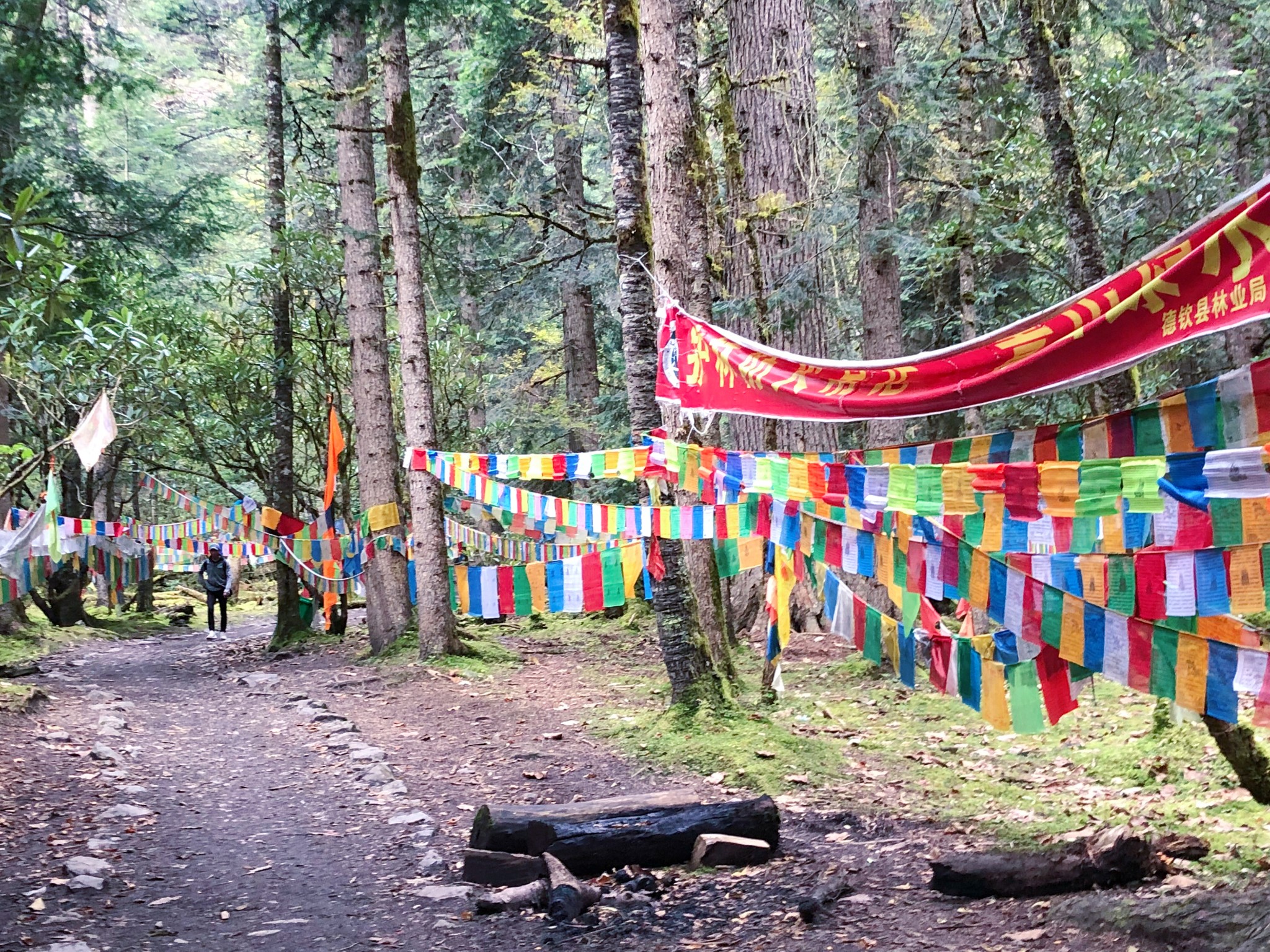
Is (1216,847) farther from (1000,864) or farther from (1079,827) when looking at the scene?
(1000,864)

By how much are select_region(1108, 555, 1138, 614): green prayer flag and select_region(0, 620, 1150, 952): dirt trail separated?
125 centimetres

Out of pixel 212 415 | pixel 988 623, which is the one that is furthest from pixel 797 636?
pixel 212 415

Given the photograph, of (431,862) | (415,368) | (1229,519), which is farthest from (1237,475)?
(415,368)

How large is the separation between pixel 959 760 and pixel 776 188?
20.0ft

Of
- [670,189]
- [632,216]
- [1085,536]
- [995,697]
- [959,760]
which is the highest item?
[670,189]

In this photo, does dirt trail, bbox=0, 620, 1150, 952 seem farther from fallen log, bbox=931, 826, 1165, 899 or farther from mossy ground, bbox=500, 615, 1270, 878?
mossy ground, bbox=500, 615, 1270, 878

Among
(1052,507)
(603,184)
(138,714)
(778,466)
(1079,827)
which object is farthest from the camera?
(603,184)

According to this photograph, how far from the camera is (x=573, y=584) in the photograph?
8.86 meters

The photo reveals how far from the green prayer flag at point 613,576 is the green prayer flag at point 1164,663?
5.07 m

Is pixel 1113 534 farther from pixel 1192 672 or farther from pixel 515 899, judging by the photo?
pixel 515 899

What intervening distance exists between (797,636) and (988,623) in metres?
2.38

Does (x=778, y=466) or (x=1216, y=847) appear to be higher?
(x=778, y=466)

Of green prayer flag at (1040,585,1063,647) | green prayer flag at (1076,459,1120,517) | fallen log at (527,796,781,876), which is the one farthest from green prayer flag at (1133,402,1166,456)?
fallen log at (527,796,781,876)

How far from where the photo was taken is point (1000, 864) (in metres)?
4.18
